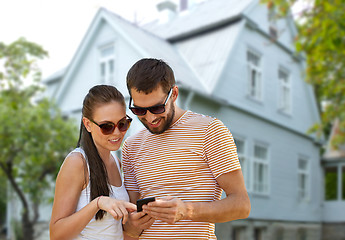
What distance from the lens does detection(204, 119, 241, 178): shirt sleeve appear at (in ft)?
8.06

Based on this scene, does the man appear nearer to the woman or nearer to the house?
the woman

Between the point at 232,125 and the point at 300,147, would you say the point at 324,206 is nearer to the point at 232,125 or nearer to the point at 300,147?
the point at 300,147

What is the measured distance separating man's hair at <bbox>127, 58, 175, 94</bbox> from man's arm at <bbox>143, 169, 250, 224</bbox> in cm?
62

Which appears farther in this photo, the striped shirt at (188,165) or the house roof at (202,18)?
the house roof at (202,18)

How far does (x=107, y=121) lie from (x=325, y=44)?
8549mm

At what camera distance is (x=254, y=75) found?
17.0 meters

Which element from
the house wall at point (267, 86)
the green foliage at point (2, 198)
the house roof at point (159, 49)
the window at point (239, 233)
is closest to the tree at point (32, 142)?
the house roof at point (159, 49)

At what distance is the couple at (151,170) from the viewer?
2.45 metres

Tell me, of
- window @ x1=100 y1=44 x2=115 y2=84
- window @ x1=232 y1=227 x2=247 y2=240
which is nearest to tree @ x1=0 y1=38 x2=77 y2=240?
window @ x1=100 y1=44 x2=115 y2=84

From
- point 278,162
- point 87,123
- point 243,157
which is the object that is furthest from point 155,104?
point 278,162

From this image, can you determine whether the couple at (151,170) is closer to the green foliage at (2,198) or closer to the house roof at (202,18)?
the house roof at (202,18)

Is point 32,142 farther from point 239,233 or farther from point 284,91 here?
point 284,91

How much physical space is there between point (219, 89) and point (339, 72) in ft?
11.9

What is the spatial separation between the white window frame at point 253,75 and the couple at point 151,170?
1384 centimetres
